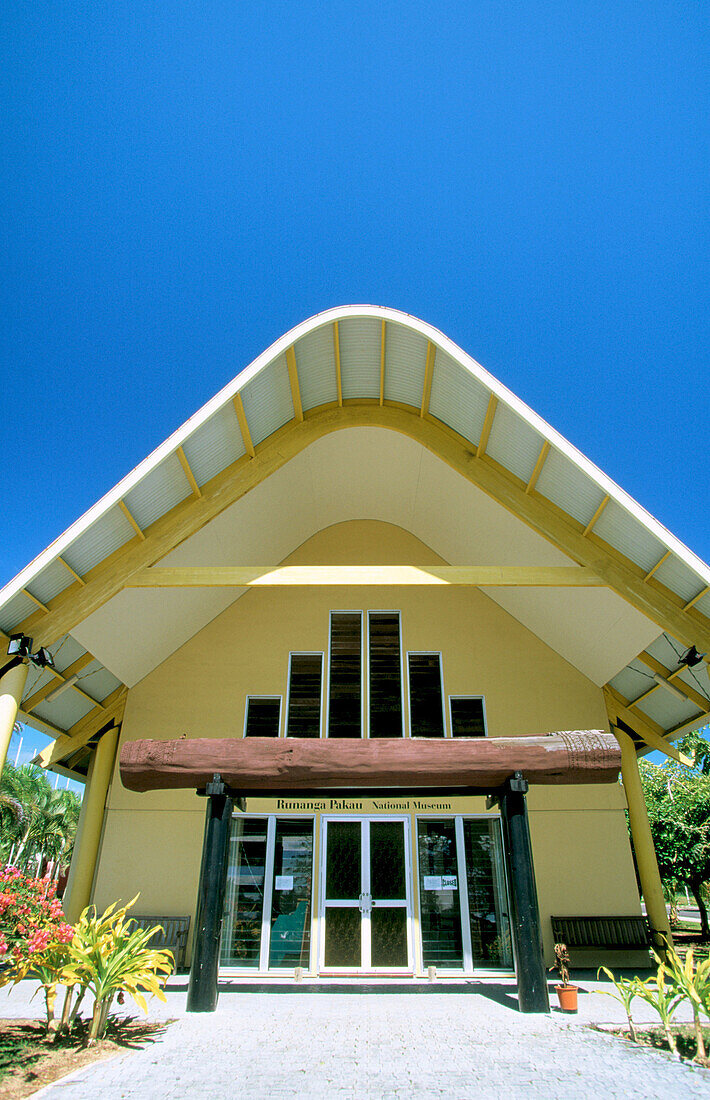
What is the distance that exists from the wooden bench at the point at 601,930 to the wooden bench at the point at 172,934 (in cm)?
635

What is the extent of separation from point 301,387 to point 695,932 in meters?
23.9

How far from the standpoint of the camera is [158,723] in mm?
11992

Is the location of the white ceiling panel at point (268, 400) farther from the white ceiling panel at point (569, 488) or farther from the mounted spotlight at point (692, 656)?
Answer: the mounted spotlight at point (692, 656)

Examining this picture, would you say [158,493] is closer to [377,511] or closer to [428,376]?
[428,376]

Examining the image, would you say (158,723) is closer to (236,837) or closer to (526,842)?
(236,837)

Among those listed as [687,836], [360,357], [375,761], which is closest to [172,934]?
[375,761]

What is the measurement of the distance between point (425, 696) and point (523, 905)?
5292mm

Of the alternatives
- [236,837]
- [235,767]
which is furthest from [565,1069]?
[236,837]

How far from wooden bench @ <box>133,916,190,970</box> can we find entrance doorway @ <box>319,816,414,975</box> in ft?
7.86

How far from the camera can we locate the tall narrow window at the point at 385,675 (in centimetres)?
1197

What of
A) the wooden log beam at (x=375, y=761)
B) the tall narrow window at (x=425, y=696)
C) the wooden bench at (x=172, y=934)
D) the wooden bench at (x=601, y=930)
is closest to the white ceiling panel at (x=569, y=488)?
the wooden log beam at (x=375, y=761)

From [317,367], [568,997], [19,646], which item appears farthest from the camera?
[317,367]

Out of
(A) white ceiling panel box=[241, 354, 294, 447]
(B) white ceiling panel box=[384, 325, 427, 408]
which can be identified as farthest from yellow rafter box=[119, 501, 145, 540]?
(B) white ceiling panel box=[384, 325, 427, 408]

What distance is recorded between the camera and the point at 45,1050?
214 inches
